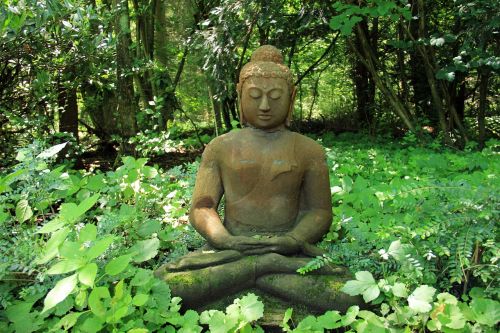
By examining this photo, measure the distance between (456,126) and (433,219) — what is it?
→ 4.94 metres

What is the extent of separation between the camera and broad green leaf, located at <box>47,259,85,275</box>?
1.93 m

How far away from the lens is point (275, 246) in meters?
2.65

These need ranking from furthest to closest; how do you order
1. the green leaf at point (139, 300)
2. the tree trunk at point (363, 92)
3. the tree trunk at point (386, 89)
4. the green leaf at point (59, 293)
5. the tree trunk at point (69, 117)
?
the tree trunk at point (363, 92) < the tree trunk at point (69, 117) < the tree trunk at point (386, 89) < the green leaf at point (139, 300) < the green leaf at point (59, 293)

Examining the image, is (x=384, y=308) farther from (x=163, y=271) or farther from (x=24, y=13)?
(x=24, y=13)

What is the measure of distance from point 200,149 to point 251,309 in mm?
6187

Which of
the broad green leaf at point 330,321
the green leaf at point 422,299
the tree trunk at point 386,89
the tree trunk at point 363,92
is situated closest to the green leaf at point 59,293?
the broad green leaf at point 330,321

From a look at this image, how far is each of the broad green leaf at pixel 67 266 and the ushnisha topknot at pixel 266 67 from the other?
1.54m

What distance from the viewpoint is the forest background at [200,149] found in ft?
7.12

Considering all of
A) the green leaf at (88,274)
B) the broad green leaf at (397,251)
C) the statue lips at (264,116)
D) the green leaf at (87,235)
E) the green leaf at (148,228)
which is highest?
the statue lips at (264,116)

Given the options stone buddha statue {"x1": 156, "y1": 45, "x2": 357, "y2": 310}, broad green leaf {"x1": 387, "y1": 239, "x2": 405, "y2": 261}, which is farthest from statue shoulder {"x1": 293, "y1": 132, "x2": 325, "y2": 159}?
broad green leaf {"x1": 387, "y1": 239, "x2": 405, "y2": 261}

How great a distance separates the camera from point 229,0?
18.9ft

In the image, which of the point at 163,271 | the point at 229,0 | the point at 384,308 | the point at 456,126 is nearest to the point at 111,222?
the point at 163,271

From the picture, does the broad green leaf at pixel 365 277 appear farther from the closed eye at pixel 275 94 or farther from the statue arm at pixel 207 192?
the closed eye at pixel 275 94

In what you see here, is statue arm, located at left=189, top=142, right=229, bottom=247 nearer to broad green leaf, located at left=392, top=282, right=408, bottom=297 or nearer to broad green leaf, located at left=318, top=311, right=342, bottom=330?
broad green leaf, located at left=318, top=311, right=342, bottom=330
